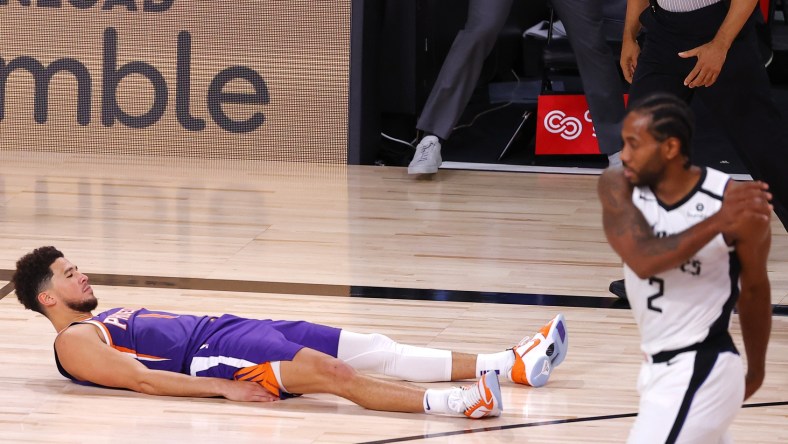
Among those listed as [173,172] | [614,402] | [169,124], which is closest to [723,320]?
[614,402]

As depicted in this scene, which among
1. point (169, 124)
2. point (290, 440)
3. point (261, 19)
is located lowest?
point (290, 440)

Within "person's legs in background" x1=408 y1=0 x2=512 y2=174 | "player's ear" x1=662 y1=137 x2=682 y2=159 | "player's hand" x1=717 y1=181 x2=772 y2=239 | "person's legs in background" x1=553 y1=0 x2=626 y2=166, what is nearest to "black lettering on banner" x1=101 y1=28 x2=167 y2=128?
"person's legs in background" x1=408 y1=0 x2=512 y2=174

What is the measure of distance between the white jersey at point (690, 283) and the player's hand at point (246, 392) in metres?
1.63

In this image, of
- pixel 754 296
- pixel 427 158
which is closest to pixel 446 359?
pixel 754 296

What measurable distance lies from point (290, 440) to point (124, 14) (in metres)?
4.99

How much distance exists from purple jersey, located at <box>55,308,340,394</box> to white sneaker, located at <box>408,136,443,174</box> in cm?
336

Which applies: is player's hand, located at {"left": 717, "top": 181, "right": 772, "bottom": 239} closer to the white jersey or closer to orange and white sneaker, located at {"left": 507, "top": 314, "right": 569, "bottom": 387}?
the white jersey

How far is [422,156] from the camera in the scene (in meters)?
7.39

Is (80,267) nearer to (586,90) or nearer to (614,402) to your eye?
(614,402)

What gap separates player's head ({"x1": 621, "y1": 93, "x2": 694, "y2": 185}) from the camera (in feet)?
Result: 8.45

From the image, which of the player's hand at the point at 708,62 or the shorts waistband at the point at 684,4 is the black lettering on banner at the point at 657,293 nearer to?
the player's hand at the point at 708,62

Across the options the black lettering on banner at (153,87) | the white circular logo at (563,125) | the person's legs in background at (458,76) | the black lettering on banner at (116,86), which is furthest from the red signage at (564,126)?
the black lettering on banner at (116,86)

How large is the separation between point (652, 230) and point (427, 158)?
15.6 ft

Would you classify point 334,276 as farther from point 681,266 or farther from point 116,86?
point 116,86
